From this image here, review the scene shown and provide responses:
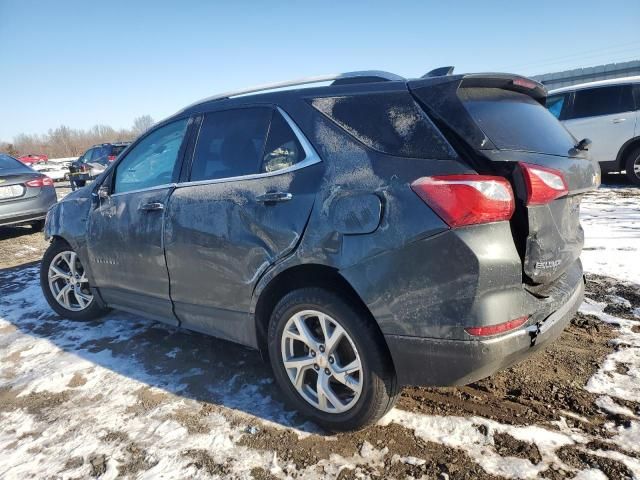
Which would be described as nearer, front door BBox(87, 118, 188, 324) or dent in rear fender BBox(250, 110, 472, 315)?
dent in rear fender BBox(250, 110, 472, 315)

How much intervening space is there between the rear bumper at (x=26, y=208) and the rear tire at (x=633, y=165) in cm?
1088

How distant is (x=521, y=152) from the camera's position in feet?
6.82

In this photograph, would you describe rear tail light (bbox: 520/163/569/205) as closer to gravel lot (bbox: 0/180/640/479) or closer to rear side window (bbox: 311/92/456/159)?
rear side window (bbox: 311/92/456/159)

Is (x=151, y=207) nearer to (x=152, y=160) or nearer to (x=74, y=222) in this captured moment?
(x=152, y=160)

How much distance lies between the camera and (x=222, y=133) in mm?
2922

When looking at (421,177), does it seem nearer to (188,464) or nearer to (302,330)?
(302,330)

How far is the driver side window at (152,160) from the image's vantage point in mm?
3213

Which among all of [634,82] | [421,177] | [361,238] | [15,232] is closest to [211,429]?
[361,238]

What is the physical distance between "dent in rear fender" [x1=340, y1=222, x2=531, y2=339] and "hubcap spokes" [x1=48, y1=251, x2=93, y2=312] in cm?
314

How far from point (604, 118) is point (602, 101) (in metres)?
0.40

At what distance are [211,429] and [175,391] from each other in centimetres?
53

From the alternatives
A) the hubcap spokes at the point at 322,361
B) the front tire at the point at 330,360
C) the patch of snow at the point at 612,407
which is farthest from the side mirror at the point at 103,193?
the patch of snow at the point at 612,407


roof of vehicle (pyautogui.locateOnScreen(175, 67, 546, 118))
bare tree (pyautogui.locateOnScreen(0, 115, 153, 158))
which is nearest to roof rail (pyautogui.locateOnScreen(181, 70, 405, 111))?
roof of vehicle (pyautogui.locateOnScreen(175, 67, 546, 118))

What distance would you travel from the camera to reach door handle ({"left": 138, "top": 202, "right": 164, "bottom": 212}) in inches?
121
